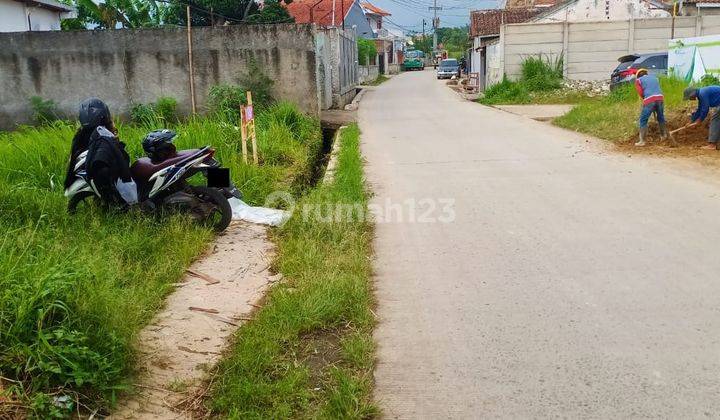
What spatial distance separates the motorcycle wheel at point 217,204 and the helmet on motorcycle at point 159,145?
47 centimetres

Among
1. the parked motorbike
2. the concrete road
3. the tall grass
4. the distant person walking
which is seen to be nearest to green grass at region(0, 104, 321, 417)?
the parked motorbike

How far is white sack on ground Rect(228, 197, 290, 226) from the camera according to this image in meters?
7.38

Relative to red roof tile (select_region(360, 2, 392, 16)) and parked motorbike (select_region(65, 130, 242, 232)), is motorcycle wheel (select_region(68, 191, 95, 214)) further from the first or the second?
red roof tile (select_region(360, 2, 392, 16))


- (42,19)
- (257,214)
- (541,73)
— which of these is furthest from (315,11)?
(257,214)

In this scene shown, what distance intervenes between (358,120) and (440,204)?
10669 millimetres

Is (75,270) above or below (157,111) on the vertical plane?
below

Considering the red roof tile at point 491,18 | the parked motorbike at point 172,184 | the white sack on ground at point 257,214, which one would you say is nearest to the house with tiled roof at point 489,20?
the red roof tile at point 491,18

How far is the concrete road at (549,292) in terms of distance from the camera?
3584 millimetres

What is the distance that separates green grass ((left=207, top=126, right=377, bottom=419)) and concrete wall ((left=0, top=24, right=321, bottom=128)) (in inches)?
368

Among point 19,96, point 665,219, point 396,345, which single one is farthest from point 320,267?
point 19,96

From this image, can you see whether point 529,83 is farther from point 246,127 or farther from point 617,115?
point 246,127

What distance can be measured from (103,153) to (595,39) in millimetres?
21163

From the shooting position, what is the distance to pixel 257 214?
757cm

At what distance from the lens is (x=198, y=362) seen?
4051mm
